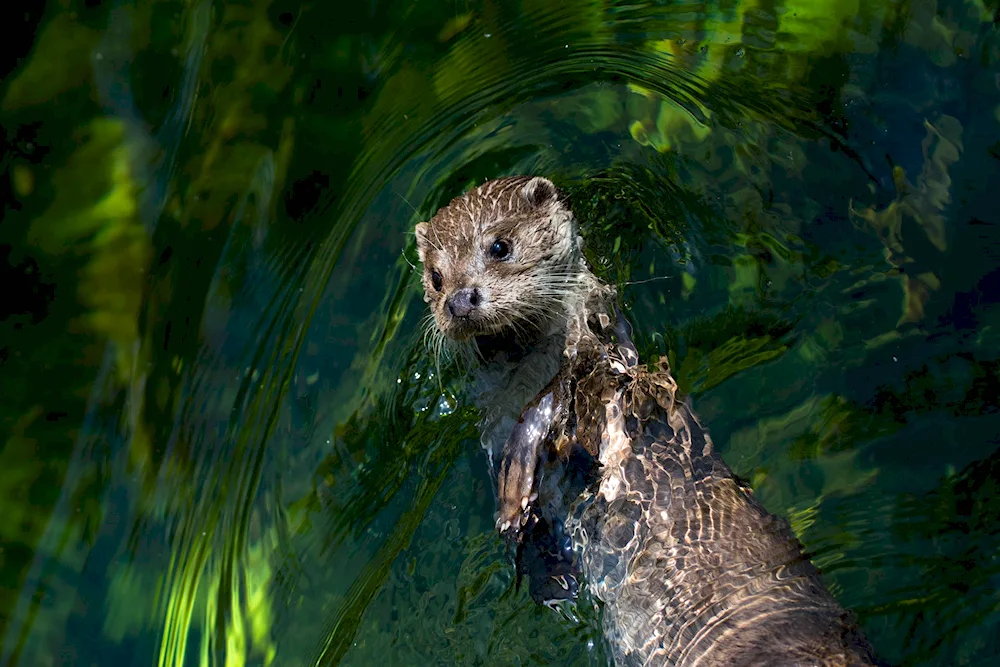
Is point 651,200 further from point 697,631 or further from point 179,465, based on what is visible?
point 179,465

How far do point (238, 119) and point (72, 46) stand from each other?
1.80 feet

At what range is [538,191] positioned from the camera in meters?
3.21

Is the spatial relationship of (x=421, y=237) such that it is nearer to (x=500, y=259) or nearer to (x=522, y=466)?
(x=500, y=259)

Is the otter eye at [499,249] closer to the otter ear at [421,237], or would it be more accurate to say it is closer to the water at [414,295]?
the otter ear at [421,237]

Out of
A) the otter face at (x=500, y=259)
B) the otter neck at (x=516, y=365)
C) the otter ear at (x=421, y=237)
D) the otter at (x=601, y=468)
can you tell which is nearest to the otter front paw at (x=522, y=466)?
the otter at (x=601, y=468)

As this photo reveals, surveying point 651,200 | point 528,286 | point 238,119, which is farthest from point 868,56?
point 238,119

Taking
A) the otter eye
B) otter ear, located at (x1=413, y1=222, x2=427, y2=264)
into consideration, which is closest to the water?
otter ear, located at (x1=413, y1=222, x2=427, y2=264)

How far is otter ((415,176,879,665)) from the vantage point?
2418mm

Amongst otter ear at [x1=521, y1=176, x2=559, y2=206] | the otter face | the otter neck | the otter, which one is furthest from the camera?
otter ear at [x1=521, y1=176, x2=559, y2=206]

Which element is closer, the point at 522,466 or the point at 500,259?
the point at 522,466

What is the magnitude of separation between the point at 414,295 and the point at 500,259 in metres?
0.49

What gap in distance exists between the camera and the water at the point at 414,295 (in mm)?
2707

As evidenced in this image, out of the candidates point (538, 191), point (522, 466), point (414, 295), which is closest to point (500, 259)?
point (538, 191)

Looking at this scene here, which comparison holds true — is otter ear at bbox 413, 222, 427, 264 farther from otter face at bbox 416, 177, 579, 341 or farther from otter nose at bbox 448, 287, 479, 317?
otter nose at bbox 448, 287, 479, 317
